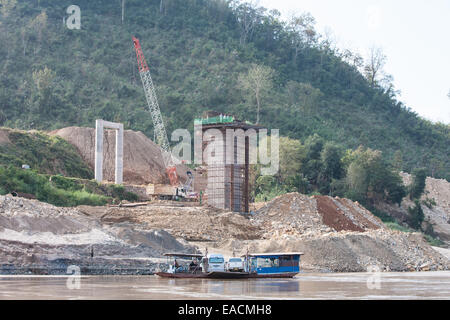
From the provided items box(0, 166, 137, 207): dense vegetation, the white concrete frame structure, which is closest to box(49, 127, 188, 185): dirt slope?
the white concrete frame structure

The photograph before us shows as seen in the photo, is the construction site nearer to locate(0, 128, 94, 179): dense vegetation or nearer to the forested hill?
locate(0, 128, 94, 179): dense vegetation

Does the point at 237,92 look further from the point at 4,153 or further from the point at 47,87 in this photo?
the point at 4,153

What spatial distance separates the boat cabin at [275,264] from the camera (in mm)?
37562

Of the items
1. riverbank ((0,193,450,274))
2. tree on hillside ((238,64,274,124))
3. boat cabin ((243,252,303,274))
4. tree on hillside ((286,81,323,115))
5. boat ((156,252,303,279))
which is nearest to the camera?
boat ((156,252,303,279))

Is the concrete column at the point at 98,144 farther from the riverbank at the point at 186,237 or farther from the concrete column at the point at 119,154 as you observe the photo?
the riverbank at the point at 186,237

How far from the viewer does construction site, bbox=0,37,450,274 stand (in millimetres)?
38531

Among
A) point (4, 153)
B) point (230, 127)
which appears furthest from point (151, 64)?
point (230, 127)

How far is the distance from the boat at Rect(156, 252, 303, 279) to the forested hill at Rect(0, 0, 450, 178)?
66366 mm

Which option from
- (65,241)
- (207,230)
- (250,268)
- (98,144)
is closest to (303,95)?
(98,144)

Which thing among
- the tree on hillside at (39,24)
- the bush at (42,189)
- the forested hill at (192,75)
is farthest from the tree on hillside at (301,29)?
the bush at (42,189)

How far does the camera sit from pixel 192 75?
12288cm

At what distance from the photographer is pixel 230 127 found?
200 ft

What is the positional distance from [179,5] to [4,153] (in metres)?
82.1
